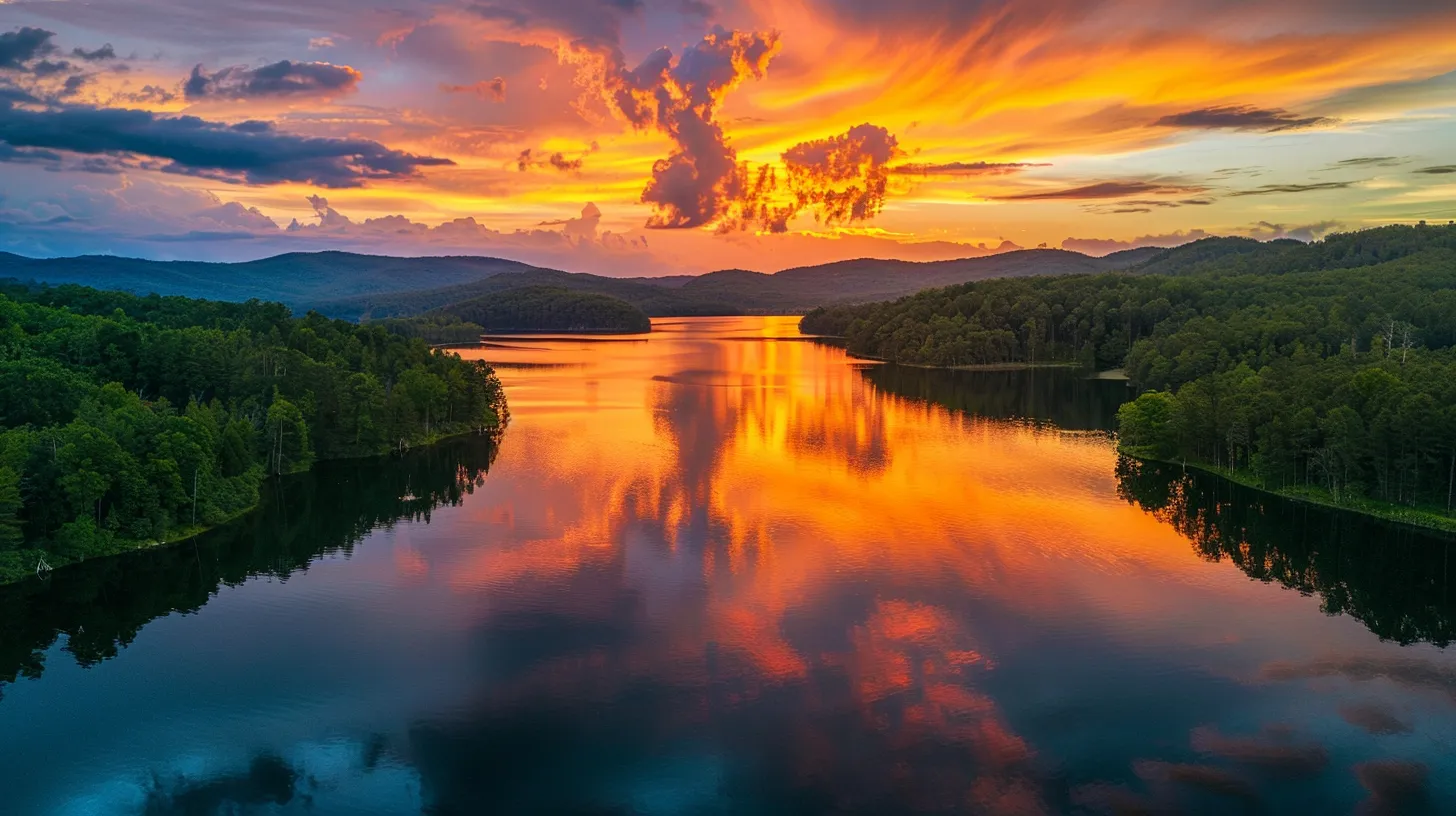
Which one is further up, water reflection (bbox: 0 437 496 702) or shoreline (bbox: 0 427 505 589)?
shoreline (bbox: 0 427 505 589)

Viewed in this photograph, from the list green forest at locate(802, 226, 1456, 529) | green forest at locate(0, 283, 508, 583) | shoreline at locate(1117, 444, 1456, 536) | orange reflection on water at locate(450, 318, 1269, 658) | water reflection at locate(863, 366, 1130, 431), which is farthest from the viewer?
water reflection at locate(863, 366, 1130, 431)

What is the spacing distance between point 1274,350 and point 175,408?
10738 centimetres

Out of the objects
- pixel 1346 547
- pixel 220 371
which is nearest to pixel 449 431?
pixel 220 371

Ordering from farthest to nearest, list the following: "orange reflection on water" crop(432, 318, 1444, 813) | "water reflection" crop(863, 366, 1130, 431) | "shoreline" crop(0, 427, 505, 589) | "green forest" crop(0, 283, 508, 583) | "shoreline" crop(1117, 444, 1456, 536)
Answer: "water reflection" crop(863, 366, 1130, 431)
"shoreline" crop(1117, 444, 1456, 536)
"green forest" crop(0, 283, 508, 583)
"shoreline" crop(0, 427, 505, 589)
"orange reflection on water" crop(432, 318, 1444, 813)

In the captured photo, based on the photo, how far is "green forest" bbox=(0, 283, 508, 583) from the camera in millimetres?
45406

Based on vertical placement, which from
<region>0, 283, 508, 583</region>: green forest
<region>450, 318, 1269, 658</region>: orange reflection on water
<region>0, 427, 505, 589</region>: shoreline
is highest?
<region>0, 283, 508, 583</region>: green forest

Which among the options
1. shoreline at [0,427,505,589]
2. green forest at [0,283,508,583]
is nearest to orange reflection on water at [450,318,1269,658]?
green forest at [0,283,508,583]

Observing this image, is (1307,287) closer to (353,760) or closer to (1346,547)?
(1346,547)

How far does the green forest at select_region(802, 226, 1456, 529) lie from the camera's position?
5581 centimetres

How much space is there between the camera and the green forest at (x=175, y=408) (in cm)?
4541

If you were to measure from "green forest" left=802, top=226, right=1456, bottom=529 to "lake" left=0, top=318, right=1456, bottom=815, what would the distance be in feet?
14.8

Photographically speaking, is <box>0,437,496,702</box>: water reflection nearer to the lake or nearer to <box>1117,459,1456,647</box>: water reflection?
the lake

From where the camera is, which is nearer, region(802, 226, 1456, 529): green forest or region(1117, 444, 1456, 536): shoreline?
region(1117, 444, 1456, 536): shoreline

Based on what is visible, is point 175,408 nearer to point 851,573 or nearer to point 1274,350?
point 851,573
